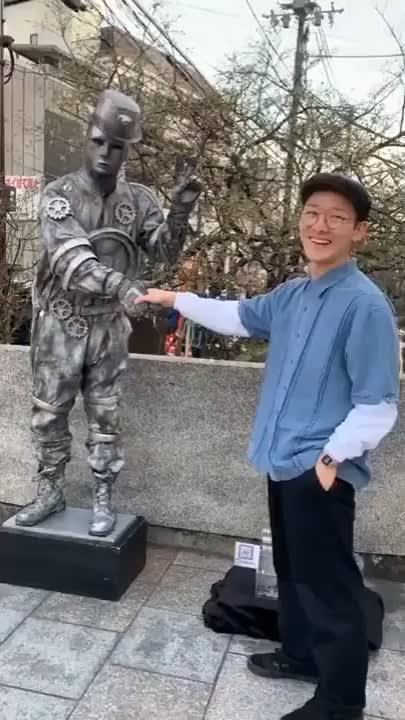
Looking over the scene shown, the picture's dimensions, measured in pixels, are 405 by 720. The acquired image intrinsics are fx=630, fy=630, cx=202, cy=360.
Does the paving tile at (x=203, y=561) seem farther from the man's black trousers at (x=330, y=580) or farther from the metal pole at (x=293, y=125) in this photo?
the metal pole at (x=293, y=125)

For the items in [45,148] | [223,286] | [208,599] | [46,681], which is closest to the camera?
[46,681]

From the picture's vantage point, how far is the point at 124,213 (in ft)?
8.59

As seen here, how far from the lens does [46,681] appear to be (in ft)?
7.23

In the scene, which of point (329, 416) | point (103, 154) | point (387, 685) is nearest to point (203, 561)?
point (387, 685)

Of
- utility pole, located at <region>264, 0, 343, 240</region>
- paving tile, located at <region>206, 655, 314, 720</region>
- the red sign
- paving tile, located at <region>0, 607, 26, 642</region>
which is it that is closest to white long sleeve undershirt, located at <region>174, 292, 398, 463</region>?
paving tile, located at <region>206, 655, 314, 720</region>

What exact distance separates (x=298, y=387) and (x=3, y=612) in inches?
65.8

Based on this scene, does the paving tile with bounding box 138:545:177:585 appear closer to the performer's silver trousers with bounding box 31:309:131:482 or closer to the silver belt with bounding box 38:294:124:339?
the performer's silver trousers with bounding box 31:309:131:482

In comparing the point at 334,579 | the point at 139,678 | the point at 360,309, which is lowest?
the point at 139,678

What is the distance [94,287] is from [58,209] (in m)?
0.38

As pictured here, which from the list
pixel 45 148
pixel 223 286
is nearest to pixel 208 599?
pixel 223 286

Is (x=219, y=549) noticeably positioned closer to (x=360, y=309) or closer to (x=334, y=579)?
(x=334, y=579)

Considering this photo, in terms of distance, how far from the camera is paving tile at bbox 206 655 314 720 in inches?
83.3

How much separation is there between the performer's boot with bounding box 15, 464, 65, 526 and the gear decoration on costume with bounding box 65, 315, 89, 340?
66 cm

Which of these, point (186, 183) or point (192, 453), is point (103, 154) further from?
point (192, 453)
